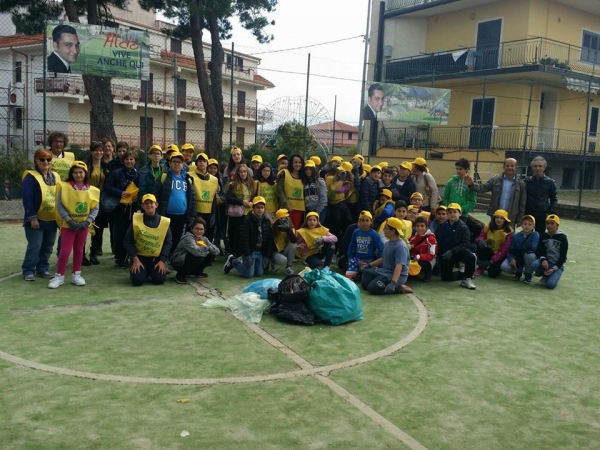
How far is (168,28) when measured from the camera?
64.6ft

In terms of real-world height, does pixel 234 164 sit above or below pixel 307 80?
below

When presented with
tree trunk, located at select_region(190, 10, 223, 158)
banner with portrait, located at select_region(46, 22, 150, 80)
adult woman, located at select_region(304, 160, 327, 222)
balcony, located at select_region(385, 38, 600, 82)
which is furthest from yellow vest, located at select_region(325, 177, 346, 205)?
balcony, located at select_region(385, 38, 600, 82)

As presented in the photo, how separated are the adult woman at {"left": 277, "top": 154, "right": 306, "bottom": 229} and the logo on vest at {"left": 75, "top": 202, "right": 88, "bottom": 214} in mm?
2725

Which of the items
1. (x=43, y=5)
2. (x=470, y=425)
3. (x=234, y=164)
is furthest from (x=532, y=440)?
(x=43, y=5)

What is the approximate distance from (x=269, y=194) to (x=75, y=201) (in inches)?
107

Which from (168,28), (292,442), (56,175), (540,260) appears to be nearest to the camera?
(292,442)

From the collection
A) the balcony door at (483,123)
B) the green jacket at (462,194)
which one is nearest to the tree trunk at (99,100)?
the green jacket at (462,194)

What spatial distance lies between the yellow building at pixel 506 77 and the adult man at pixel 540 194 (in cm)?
1285

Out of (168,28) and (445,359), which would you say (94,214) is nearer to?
(445,359)

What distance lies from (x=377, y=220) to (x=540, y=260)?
2318 mm

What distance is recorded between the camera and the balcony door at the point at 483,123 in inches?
924

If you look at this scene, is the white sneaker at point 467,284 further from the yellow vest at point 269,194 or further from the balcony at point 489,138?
the balcony at point 489,138

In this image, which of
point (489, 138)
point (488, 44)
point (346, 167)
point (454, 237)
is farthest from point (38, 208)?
point (488, 44)

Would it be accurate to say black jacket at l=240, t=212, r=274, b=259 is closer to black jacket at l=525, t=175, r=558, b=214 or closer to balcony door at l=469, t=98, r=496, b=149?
black jacket at l=525, t=175, r=558, b=214
